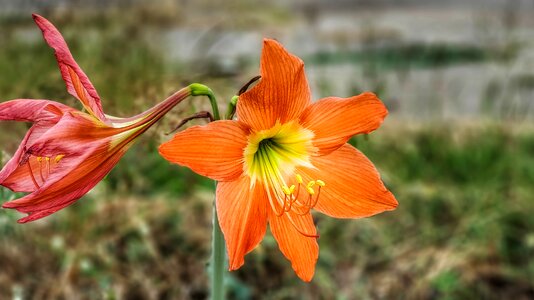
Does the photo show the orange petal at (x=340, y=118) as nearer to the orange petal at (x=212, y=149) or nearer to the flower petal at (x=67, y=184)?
the orange petal at (x=212, y=149)

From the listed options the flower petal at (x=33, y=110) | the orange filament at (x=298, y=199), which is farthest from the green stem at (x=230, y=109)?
the flower petal at (x=33, y=110)

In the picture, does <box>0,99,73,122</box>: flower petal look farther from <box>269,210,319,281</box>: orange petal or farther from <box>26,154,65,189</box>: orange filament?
<box>269,210,319,281</box>: orange petal

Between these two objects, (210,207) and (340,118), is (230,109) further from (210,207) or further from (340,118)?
(210,207)

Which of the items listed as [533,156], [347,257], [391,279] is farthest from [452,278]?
[533,156]

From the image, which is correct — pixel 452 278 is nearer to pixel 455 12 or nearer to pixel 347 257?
pixel 347 257

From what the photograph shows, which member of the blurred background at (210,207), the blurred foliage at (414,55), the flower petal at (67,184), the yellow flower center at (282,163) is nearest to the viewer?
the flower petal at (67,184)

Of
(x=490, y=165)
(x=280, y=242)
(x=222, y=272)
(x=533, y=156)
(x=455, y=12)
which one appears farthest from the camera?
(x=455, y=12)
